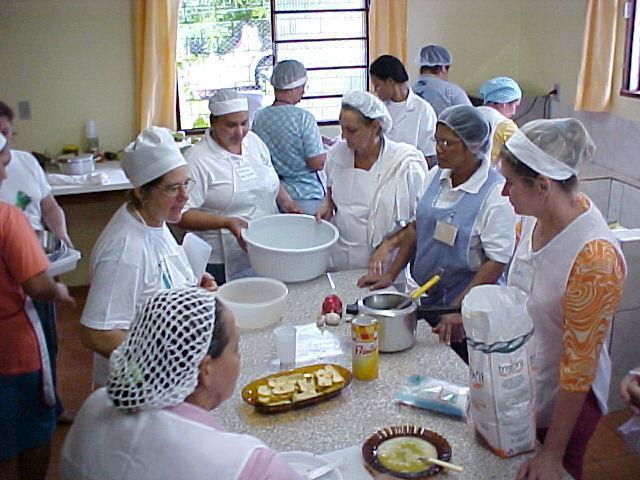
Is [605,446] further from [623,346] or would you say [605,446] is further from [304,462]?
[304,462]

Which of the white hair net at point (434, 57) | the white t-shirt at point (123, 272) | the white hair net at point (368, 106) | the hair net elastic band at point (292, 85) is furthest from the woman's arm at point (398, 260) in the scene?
the white hair net at point (434, 57)

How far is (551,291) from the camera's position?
1.51 meters

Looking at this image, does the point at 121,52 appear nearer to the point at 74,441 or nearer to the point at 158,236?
the point at 158,236

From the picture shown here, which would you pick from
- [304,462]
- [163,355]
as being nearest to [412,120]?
[304,462]

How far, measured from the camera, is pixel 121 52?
4.42m

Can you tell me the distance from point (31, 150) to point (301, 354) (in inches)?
129

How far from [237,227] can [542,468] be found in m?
1.47

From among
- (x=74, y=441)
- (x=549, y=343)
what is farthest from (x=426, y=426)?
(x=74, y=441)

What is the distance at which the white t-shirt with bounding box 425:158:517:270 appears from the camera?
1999 mm

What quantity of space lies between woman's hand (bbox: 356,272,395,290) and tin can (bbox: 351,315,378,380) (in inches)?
23.2

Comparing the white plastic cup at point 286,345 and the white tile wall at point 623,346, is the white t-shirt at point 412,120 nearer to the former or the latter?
the white tile wall at point 623,346

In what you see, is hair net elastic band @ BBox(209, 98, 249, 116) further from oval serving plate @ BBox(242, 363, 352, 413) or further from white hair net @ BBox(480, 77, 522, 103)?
white hair net @ BBox(480, 77, 522, 103)

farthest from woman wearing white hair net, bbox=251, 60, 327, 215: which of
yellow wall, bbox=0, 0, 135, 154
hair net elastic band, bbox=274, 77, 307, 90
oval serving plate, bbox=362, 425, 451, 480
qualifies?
oval serving plate, bbox=362, 425, 451, 480

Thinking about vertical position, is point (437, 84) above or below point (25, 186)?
above
